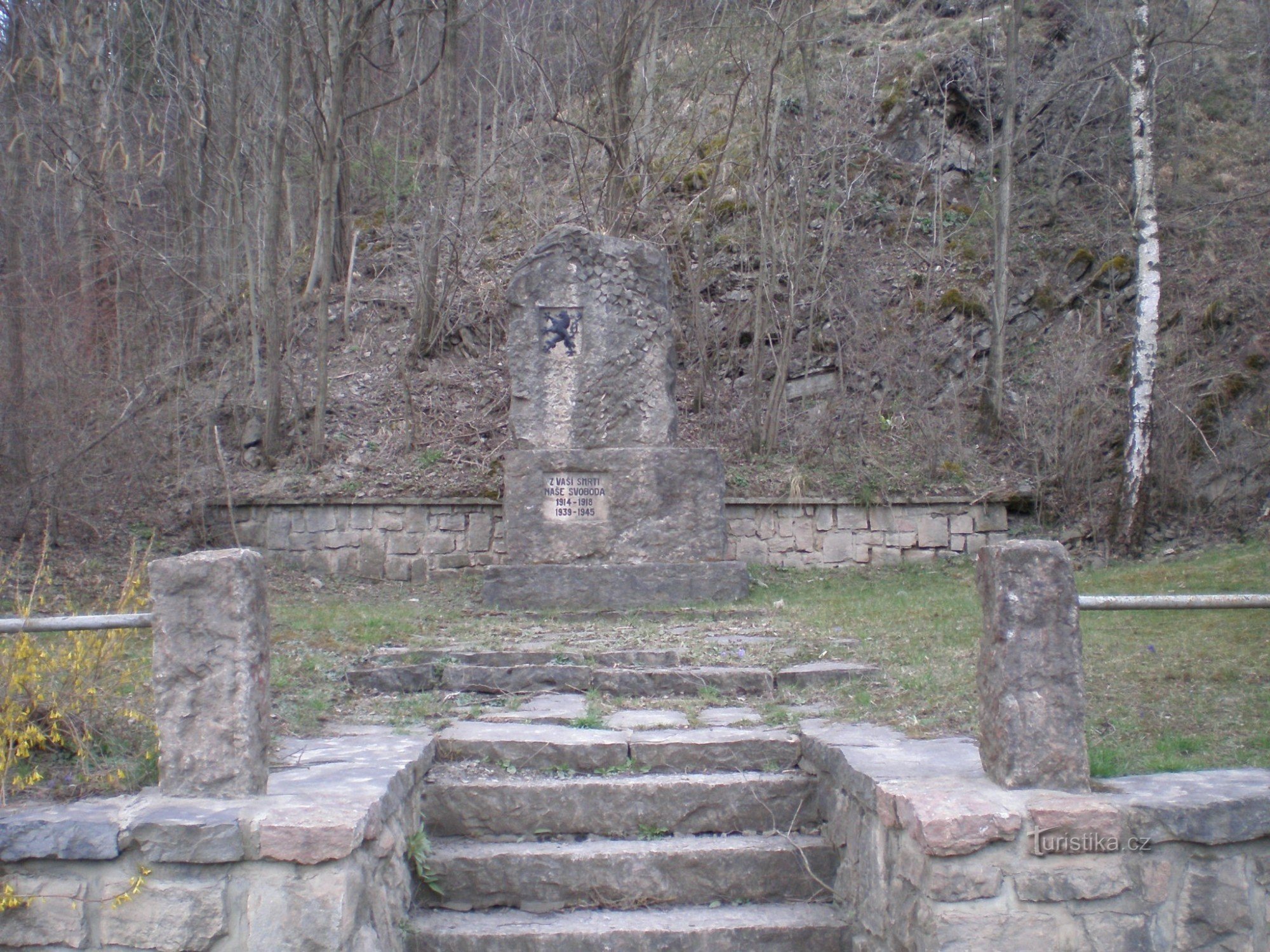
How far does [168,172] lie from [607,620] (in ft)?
34.0

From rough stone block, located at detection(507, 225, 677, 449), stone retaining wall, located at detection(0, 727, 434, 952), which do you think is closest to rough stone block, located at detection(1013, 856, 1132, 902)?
stone retaining wall, located at detection(0, 727, 434, 952)

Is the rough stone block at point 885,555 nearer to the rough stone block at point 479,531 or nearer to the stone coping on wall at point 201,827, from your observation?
the rough stone block at point 479,531

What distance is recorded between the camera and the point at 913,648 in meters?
6.07

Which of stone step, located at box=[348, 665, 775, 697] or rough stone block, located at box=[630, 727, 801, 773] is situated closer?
rough stone block, located at box=[630, 727, 801, 773]

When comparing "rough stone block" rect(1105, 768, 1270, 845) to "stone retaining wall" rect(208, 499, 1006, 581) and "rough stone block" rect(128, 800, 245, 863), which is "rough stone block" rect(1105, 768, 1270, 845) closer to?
"rough stone block" rect(128, 800, 245, 863)

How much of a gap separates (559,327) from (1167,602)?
6.33m

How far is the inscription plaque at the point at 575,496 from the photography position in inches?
341

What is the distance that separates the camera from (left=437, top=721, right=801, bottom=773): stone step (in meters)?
4.12

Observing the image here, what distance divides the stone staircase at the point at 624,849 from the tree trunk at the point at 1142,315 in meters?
8.09

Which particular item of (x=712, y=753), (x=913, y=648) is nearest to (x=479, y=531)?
(x=913, y=648)

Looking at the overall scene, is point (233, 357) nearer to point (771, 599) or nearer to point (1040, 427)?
point (771, 599)

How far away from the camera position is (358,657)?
5.86 m

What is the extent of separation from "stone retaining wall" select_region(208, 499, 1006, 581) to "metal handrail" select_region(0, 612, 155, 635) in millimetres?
7531

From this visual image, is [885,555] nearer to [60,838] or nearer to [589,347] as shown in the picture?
[589,347]
